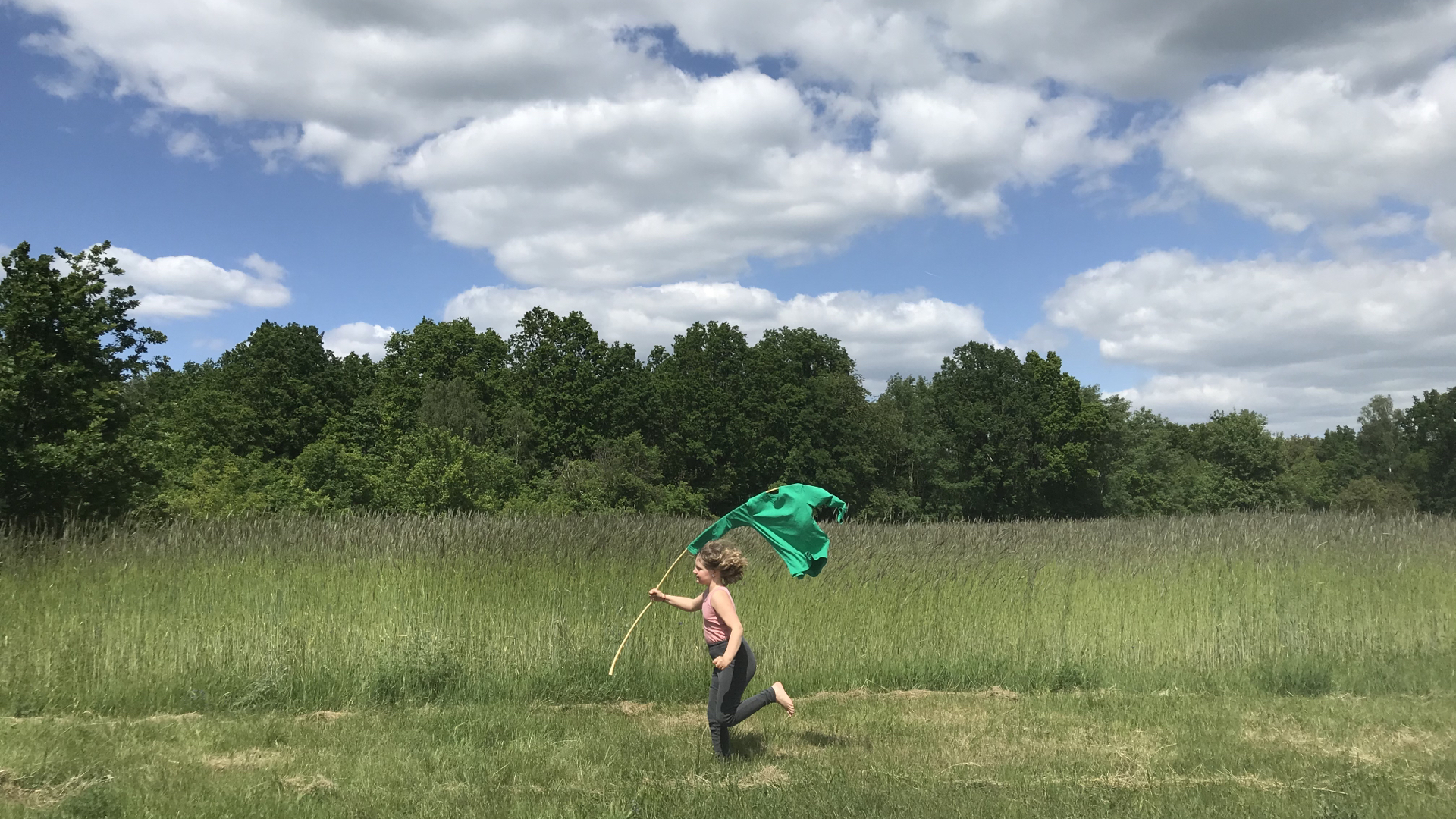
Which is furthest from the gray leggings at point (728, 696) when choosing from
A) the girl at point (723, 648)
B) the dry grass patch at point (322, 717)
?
the dry grass patch at point (322, 717)

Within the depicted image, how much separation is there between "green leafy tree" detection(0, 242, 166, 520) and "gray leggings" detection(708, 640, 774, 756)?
14816 mm

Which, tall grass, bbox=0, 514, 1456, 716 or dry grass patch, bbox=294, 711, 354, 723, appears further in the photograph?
tall grass, bbox=0, 514, 1456, 716

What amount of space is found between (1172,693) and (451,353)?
5281 cm

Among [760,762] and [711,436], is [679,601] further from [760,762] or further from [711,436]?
[711,436]

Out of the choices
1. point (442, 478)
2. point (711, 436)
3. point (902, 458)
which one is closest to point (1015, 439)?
point (902, 458)

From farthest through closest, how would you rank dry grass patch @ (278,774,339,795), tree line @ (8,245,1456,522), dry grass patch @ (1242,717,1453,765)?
tree line @ (8,245,1456,522) → dry grass patch @ (1242,717,1453,765) → dry grass patch @ (278,774,339,795)

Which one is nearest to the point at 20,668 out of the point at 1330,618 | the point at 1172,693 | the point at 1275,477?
the point at 1172,693

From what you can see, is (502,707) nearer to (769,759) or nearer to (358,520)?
(769,759)

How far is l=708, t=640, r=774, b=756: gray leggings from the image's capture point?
6.68 m

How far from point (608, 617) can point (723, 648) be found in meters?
3.88

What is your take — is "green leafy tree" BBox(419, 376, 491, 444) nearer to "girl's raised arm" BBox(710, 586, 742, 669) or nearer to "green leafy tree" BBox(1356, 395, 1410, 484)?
"girl's raised arm" BBox(710, 586, 742, 669)

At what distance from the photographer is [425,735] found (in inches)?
286

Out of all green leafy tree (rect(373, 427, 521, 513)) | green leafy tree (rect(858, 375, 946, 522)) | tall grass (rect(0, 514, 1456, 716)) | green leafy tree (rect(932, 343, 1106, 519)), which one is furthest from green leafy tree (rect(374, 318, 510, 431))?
tall grass (rect(0, 514, 1456, 716))

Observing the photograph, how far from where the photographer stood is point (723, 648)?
6.71 meters
